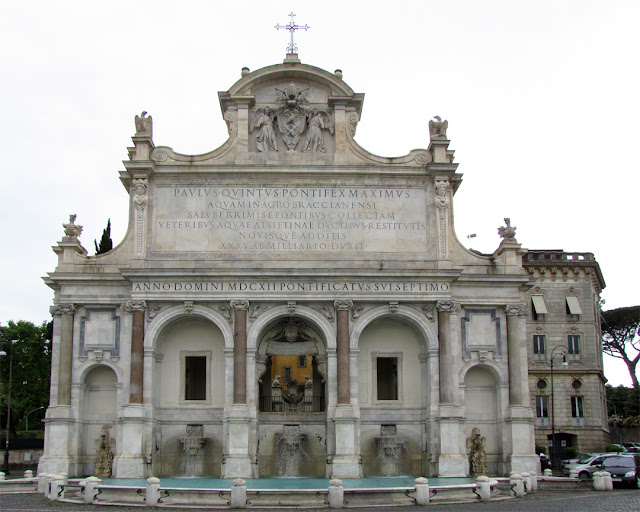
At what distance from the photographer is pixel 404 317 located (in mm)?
36312

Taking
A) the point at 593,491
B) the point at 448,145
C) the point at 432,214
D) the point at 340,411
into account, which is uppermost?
the point at 448,145

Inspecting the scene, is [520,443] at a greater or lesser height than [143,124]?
lesser

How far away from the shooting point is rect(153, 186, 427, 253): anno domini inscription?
122 feet

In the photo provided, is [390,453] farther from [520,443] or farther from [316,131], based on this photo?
[316,131]

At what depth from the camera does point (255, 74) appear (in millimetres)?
38281

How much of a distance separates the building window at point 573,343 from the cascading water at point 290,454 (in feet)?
110

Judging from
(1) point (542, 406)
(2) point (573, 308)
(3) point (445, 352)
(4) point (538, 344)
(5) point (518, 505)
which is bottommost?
(5) point (518, 505)

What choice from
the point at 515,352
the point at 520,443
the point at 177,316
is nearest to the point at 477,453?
the point at 520,443

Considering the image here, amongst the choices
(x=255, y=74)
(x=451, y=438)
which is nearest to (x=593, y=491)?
(x=451, y=438)

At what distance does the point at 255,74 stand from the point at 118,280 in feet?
36.4

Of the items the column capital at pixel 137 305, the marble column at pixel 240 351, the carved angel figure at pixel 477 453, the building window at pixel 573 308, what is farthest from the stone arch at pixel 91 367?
the building window at pixel 573 308

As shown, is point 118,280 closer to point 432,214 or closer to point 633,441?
point 432,214

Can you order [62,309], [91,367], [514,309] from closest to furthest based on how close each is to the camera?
[91,367] < [62,309] < [514,309]

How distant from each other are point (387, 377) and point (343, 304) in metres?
4.79
